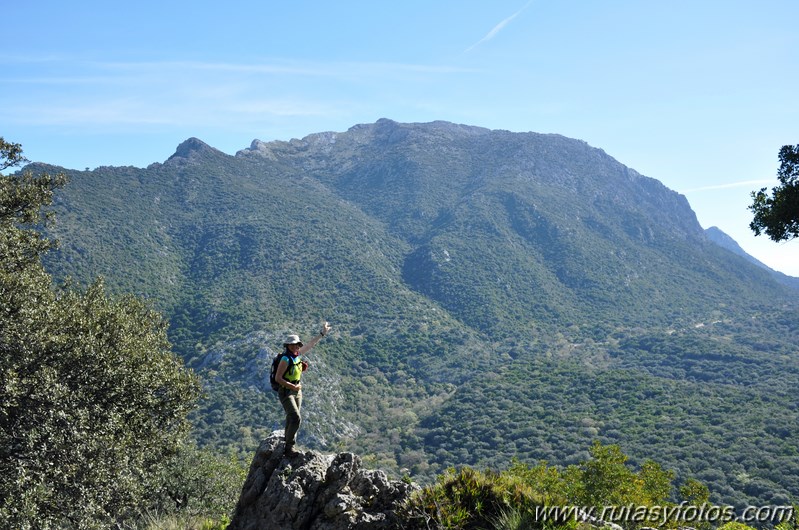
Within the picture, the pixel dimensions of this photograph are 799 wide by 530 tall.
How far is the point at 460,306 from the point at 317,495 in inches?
4106

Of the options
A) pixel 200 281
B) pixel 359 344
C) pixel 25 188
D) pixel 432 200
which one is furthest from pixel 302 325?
pixel 432 200

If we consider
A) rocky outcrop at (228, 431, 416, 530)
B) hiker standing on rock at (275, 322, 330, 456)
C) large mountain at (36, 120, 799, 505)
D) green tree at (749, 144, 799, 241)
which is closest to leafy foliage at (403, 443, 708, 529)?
rocky outcrop at (228, 431, 416, 530)

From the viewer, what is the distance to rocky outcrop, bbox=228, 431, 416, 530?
8.62 m

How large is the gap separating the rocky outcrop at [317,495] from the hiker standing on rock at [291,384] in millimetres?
464

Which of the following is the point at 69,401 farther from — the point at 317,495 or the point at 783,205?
the point at 783,205

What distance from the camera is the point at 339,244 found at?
11650cm

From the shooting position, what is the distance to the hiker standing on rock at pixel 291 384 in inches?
389

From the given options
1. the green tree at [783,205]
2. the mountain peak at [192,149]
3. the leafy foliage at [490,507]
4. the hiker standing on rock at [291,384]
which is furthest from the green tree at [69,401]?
the mountain peak at [192,149]

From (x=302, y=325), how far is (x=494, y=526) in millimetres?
74323

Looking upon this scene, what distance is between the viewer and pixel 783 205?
13.9 metres

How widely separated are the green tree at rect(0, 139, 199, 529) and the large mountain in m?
39.5

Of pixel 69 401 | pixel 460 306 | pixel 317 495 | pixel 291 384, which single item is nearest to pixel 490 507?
pixel 317 495

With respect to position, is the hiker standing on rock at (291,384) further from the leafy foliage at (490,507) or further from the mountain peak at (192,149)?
the mountain peak at (192,149)

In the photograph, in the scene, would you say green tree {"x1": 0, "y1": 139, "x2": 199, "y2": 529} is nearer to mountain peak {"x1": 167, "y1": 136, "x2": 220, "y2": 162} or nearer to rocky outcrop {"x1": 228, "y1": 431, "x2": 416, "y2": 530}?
rocky outcrop {"x1": 228, "y1": 431, "x2": 416, "y2": 530}
